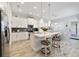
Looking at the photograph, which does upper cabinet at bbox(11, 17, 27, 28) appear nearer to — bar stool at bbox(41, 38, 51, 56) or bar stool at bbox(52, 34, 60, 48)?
bar stool at bbox(41, 38, 51, 56)

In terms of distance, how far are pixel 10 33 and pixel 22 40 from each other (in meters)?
0.32

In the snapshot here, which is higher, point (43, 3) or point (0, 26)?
point (43, 3)

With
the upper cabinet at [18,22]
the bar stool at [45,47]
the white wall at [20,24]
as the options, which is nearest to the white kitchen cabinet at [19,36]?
the white wall at [20,24]

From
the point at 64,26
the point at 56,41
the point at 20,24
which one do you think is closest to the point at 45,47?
the point at 56,41

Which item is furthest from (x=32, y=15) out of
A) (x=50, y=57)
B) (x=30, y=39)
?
(x=50, y=57)

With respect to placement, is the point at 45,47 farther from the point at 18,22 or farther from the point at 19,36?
the point at 18,22

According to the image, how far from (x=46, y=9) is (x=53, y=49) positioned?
960 mm

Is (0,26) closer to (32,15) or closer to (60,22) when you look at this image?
(32,15)

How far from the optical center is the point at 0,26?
2650 millimetres

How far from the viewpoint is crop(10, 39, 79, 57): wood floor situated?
8.69 feet

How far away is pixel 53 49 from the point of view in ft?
8.87

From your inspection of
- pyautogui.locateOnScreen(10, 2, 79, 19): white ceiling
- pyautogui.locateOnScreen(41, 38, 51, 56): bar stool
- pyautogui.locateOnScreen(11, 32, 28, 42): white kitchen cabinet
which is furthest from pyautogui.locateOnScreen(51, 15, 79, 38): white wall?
pyautogui.locateOnScreen(11, 32, 28, 42): white kitchen cabinet

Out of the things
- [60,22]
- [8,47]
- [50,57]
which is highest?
[60,22]

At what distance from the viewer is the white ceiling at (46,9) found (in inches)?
104
